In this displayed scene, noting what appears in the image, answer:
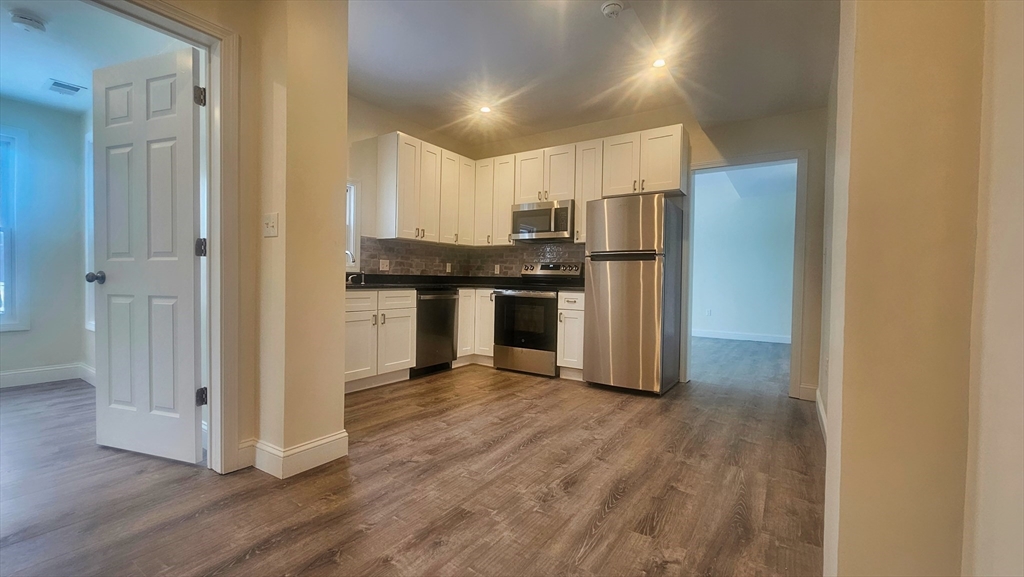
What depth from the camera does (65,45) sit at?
2.67 metres

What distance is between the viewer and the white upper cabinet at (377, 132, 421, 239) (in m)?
3.74

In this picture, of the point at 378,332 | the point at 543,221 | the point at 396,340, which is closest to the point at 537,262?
the point at 543,221

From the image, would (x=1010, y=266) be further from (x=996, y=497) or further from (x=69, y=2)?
(x=69, y=2)

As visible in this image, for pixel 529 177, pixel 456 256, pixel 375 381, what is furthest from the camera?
pixel 456 256

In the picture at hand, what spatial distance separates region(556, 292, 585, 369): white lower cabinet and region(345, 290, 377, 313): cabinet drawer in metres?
1.69

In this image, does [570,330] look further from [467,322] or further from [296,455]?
[296,455]

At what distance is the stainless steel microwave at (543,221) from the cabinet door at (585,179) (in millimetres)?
90

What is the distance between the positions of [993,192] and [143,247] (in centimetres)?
292

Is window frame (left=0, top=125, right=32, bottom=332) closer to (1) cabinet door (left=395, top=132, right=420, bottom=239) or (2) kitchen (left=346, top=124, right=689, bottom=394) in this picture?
(2) kitchen (left=346, top=124, right=689, bottom=394)

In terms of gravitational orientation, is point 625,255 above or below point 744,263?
below

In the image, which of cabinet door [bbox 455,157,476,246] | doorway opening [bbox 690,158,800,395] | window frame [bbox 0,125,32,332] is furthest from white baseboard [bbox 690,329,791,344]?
window frame [bbox 0,125,32,332]

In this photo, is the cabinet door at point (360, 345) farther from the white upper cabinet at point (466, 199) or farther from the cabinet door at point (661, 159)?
the cabinet door at point (661, 159)

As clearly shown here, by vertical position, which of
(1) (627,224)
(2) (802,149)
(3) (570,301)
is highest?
(2) (802,149)

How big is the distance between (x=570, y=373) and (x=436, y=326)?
1.38 m
